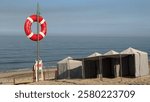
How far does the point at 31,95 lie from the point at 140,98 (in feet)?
5.17

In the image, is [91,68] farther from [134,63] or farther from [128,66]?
[134,63]

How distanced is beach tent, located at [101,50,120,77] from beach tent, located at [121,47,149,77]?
0.46m

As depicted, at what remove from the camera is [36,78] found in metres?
16.2

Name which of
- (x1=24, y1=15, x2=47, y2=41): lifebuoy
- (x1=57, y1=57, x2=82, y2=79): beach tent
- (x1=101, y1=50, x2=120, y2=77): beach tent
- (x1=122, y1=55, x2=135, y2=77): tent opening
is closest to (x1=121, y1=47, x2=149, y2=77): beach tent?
(x1=122, y1=55, x2=135, y2=77): tent opening

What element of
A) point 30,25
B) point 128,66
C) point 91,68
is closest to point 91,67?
point 91,68

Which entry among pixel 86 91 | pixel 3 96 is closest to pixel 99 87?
pixel 86 91

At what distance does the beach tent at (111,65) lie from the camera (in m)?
18.4

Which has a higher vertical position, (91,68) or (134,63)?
(134,63)

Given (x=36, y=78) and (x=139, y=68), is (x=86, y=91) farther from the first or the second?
(x=139, y=68)

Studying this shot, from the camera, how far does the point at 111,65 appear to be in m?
19.0

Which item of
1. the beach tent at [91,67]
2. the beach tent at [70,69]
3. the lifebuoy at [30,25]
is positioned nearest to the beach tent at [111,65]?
the beach tent at [91,67]

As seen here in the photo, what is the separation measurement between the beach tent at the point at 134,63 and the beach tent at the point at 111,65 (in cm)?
46

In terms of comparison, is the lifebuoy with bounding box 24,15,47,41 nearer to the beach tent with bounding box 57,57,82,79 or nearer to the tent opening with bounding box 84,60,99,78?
the tent opening with bounding box 84,60,99,78

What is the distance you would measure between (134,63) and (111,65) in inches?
51.0
